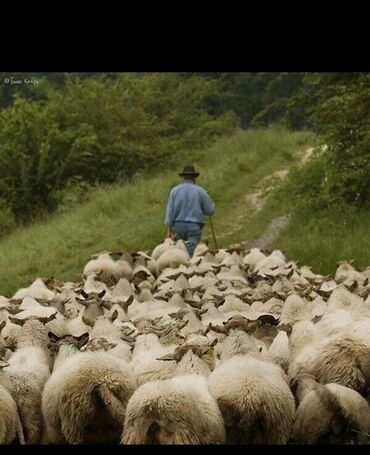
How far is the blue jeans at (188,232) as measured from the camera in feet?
44.5

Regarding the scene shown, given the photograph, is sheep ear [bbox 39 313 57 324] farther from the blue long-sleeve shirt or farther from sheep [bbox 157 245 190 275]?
the blue long-sleeve shirt

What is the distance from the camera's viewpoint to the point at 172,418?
4707 millimetres

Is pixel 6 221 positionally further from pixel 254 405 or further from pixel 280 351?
pixel 254 405

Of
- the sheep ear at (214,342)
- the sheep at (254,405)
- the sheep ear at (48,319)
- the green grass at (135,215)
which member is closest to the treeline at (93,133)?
the green grass at (135,215)

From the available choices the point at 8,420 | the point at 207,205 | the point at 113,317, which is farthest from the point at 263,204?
the point at 8,420

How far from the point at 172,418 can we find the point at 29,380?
1.34 metres

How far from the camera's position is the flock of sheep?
4.90 metres

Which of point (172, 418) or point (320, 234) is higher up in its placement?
point (172, 418)

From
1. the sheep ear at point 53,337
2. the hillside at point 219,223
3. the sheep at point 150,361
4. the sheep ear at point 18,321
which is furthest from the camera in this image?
the hillside at point 219,223

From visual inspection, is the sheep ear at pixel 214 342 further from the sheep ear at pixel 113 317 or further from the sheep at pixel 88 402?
the sheep ear at pixel 113 317

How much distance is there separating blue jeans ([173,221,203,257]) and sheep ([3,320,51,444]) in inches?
276

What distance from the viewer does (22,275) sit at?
53.1 feet

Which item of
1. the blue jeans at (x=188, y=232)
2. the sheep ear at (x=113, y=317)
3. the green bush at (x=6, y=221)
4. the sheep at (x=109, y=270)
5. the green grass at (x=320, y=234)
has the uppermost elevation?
the sheep ear at (x=113, y=317)

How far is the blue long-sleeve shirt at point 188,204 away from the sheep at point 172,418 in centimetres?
866
